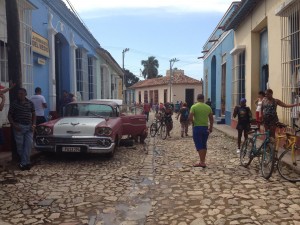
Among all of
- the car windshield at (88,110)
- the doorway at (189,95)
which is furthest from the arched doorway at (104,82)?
the doorway at (189,95)

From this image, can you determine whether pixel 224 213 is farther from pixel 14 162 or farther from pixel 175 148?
pixel 175 148

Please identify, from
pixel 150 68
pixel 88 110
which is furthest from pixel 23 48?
pixel 150 68

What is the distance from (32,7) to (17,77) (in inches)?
121

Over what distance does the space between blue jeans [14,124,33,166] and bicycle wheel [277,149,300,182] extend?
4.61 metres

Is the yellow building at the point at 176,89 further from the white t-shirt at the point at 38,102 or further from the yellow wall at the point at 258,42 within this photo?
the white t-shirt at the point at 38,102

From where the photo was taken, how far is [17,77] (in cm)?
770

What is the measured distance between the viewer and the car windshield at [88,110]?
31.4 feet

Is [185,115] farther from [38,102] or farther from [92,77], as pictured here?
[92,77]

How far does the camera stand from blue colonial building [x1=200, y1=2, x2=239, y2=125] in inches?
729

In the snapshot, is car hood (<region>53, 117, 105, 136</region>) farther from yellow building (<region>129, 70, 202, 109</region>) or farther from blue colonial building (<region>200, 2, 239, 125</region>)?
yellow building (<region>129, 70, 202, 109</region>)

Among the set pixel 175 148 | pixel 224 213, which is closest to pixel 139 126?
pixel 175 148

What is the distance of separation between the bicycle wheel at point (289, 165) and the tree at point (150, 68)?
7199 centimetres

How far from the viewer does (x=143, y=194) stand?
5770mm

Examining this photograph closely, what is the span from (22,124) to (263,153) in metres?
4.54
